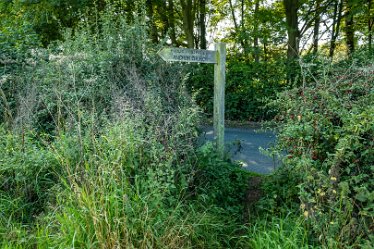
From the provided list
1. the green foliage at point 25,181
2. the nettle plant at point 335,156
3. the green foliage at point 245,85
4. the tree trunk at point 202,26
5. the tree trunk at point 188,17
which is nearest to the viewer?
→ the nettle plant at point 335,156

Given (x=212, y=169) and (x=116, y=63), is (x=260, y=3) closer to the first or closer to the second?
(x=116, y=63)

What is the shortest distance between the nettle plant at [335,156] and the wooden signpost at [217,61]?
1.01m

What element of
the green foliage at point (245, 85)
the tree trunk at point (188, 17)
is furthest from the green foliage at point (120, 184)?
the tree trunk at point (188, 17)

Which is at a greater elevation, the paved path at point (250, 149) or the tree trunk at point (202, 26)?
the tree trunk at point (202, 26)

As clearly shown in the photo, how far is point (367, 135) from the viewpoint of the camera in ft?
11.0

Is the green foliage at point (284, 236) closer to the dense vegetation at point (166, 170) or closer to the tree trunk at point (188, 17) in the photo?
the dense vegetation at point (166, 170)

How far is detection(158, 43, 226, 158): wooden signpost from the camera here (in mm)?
4906

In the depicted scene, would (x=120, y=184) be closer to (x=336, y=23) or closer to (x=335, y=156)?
(x=335, y=156)

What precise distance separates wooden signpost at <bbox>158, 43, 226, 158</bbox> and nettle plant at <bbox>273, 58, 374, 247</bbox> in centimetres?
101

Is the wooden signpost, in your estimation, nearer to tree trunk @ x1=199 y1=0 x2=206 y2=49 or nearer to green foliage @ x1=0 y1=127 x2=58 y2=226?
green foliage @ x1=0 y1=127 x2=58 y2=226

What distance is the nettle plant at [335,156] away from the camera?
9.63ft

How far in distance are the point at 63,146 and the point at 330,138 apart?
110 inches

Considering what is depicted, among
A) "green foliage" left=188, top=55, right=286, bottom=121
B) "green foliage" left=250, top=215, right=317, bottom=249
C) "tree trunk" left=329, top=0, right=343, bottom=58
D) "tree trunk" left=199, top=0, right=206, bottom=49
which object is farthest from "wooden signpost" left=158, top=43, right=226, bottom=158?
"tree trunk" left=199, top=0, right=206, bottom=49

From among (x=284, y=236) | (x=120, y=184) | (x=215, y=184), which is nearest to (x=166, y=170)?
(x=120, y=184)
